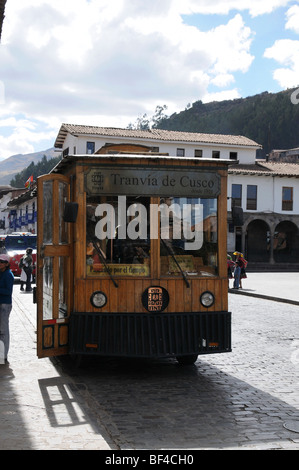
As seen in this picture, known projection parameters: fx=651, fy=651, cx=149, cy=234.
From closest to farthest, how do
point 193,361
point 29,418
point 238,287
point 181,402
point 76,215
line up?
point 29,418, point 181,402, point 76,215, point 193,361, point 238,287

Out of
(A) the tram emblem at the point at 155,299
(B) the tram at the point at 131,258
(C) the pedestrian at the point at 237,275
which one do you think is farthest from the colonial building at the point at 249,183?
(A) the tram emblem at the point at 155,299

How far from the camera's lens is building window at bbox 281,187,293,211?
56.8m

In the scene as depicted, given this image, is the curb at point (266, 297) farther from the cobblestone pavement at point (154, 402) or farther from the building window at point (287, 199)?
the building window at point (287, 199)

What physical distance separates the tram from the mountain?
389ft

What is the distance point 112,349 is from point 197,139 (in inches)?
2013

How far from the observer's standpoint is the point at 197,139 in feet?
190

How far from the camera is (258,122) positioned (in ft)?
433

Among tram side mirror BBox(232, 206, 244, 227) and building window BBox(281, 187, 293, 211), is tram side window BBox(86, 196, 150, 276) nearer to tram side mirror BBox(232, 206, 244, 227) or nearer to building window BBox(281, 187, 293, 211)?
tram side mirror BBox(232, 206, 244, 227)

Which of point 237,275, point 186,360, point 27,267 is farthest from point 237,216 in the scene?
point 237,275

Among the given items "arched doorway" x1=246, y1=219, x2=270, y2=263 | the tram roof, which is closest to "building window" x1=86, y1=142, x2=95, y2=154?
"arched doorway" x1=246, y1=219, x2=270, y2=263
